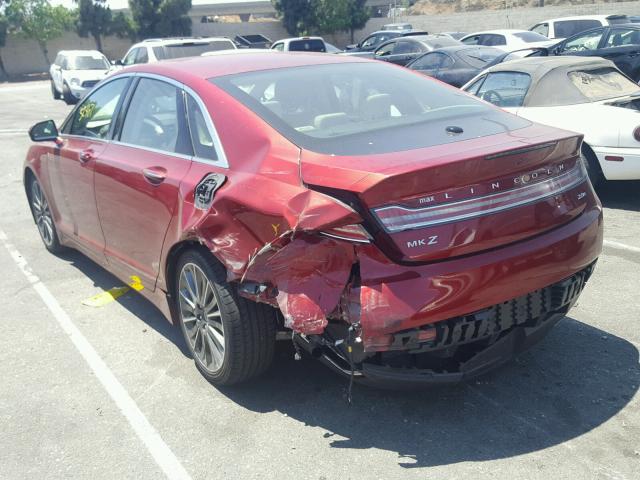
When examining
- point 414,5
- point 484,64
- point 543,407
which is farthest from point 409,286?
point 414,5

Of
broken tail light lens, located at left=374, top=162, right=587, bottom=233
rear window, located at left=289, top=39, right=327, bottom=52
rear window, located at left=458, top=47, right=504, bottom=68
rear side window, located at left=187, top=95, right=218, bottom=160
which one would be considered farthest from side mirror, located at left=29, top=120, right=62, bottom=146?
rear window, located at left=289, top=39, right=327, bottom=52

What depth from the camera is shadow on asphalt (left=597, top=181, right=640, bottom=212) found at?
266 inches

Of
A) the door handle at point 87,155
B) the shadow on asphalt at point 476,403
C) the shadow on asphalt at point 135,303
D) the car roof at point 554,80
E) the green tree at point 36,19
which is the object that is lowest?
the shadow on asphalt at point 135,303

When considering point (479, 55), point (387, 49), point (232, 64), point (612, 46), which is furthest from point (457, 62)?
point (232, 64)

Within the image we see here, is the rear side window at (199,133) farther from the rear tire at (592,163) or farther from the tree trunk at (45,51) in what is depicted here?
the tree trunk at (45,51)

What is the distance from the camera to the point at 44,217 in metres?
6.10

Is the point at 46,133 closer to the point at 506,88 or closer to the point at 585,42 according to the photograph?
the point at 506,88

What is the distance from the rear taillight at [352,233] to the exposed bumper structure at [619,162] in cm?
456

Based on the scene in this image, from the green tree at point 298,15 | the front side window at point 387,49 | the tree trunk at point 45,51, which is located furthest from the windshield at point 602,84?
the tree trunk at point 45,51

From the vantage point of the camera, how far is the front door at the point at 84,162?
15.3 feet

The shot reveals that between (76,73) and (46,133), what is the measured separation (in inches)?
721

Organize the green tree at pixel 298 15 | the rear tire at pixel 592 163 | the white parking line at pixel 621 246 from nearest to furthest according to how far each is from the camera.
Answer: the white parking line at pixel 621 246 → the rear tire at pixel 592 163 → the green tree at pixel 298 15

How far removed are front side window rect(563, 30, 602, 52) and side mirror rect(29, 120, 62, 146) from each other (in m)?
10.7

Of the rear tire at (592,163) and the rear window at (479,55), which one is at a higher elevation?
the rear window at (479,55)
